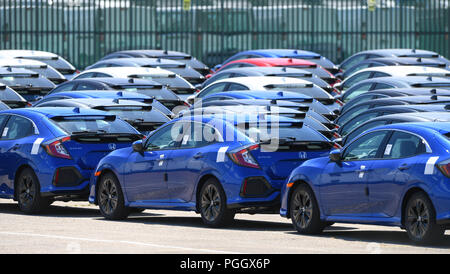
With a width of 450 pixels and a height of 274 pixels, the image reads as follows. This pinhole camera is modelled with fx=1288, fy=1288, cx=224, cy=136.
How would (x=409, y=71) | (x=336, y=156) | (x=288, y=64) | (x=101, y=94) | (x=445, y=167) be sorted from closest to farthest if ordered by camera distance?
(x=445, y=167) < (x=336, y=156) < (x=101, y=94) < (x=409, y=71) < (x=288, y=64)

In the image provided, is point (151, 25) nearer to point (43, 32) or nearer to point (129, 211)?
point (43, 32)

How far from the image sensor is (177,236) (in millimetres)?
14758

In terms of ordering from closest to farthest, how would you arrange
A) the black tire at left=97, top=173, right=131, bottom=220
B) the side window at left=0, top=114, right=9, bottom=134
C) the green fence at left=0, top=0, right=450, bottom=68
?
the black tire at left=97, top=173, right=131, bottom=220 < the side window at left=0, top=114, right=9, bottom=134 < the green fence at left=0, top=0, right=450, bottom=68

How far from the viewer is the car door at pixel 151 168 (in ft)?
55.3

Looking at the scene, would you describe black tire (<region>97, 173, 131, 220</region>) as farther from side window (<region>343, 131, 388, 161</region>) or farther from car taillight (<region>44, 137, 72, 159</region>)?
side window (<region>343, 131, 388, 161</region>)

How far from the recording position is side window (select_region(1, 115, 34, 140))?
18.5m

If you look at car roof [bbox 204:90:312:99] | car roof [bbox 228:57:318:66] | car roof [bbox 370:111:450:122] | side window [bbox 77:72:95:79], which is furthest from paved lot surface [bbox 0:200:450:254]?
car roof [bbox 228:57:318:66]

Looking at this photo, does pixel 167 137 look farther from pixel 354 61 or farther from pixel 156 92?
pixel 354 61

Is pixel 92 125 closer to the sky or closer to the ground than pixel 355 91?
closer to the ground

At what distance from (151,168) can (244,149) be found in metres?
1.85

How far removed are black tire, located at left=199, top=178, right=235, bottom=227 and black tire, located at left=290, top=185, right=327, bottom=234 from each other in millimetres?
845

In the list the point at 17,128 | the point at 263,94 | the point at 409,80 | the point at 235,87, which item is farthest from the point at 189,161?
the point at 409,80

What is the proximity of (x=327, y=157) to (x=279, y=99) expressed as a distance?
6559 mm

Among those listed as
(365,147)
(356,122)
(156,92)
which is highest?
(156,92)
